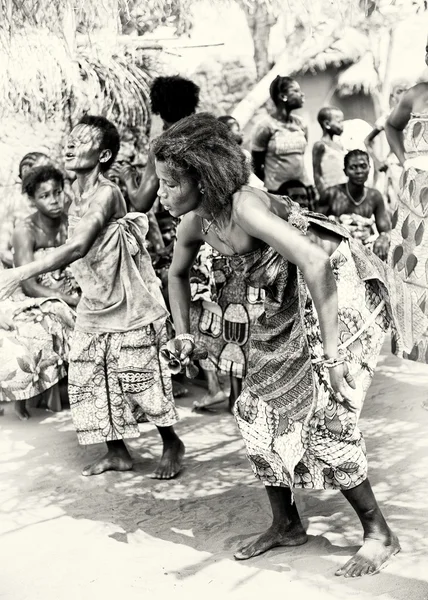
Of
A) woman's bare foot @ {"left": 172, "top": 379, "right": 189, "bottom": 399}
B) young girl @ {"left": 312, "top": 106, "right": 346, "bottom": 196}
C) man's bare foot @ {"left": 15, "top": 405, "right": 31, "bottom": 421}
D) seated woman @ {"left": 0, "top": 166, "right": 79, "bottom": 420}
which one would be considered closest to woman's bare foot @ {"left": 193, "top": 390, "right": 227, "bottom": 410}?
woman's bare foot @ {"left": 172, "top": 379, "right": 189, "bottom": 399}

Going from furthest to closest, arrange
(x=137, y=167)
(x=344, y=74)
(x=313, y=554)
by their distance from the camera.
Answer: (x=344, y=74)
(x=137, y=167)
(x=313, y=554)

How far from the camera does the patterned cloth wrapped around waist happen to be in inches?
180

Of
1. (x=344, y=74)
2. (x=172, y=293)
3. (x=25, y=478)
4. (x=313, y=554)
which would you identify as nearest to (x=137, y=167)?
(x=25, y=478)

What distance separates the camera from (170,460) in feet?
15.2

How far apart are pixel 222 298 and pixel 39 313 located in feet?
4.91

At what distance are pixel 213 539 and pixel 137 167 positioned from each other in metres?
4.48

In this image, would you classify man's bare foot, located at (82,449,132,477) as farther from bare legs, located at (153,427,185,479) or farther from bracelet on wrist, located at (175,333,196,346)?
bracelet on wrist, located at (175,333,196,346)

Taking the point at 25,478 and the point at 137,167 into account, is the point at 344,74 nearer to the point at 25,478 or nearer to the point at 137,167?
the point at 137,167

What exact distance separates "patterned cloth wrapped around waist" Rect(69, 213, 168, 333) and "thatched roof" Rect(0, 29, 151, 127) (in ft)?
8.43

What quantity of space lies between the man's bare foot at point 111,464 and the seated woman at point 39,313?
3.70ft

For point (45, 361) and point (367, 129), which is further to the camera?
point (367, 129)

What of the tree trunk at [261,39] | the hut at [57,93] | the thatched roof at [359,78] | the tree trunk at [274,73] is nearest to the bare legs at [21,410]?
the hut at [57,93]

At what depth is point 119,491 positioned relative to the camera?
4.43 m

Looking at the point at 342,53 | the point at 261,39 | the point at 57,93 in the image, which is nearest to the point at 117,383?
the point at 57,93
